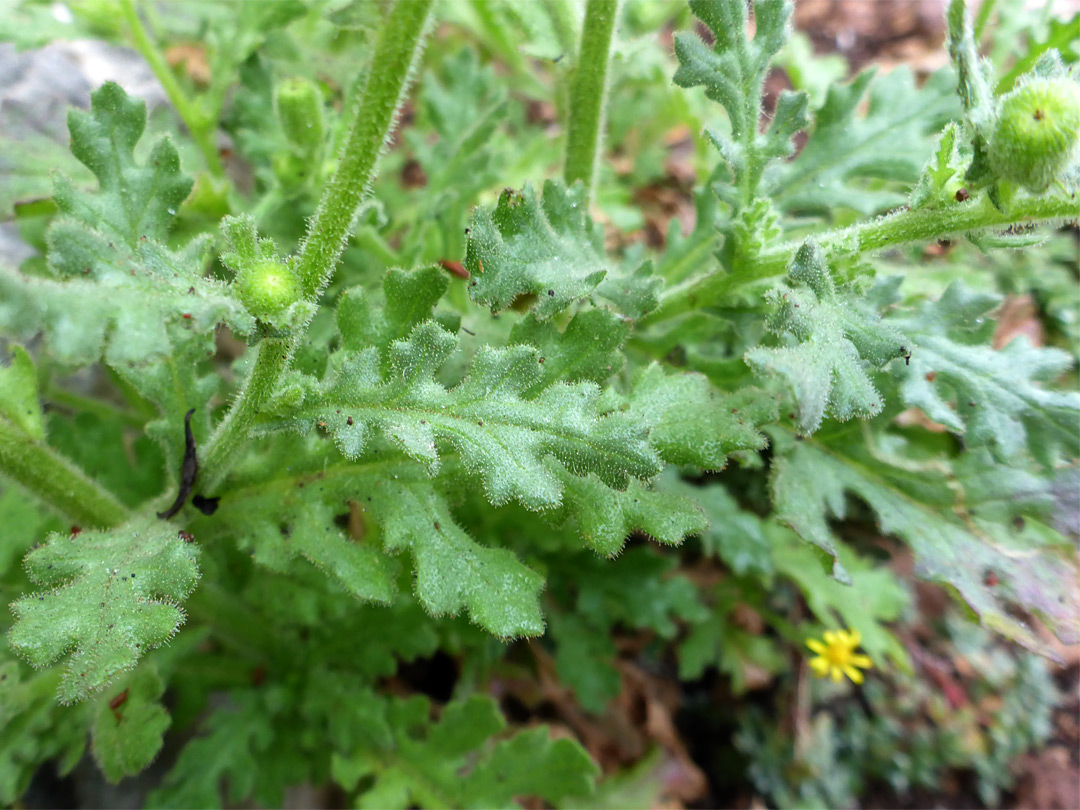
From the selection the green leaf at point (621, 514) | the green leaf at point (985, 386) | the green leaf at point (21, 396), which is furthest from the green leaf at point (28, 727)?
the green leaf at point (985, 386)

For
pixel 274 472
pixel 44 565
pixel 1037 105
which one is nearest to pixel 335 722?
pixel 274 472

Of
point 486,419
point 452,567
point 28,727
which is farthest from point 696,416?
point 28,727

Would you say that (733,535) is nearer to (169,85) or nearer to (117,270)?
(117,270)

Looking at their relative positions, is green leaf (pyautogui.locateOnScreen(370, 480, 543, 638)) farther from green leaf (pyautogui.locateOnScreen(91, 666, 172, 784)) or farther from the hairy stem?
green leaf (pyautogui.locateOnScreen(91, 666, 172, 784))

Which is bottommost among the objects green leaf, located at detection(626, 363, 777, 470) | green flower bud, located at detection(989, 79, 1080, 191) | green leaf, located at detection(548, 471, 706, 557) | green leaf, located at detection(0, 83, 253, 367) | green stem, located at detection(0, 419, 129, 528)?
green stem, located at detection(0, 419, 129, 528)

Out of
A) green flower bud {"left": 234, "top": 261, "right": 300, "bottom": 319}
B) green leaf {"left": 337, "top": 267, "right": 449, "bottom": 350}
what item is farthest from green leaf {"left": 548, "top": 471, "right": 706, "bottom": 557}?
green flower bud {"left": 234, "top": 261, "right": 300, "bottom": 319}

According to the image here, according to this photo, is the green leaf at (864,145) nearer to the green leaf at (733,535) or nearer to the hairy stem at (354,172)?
the green leaf at (733,535)
